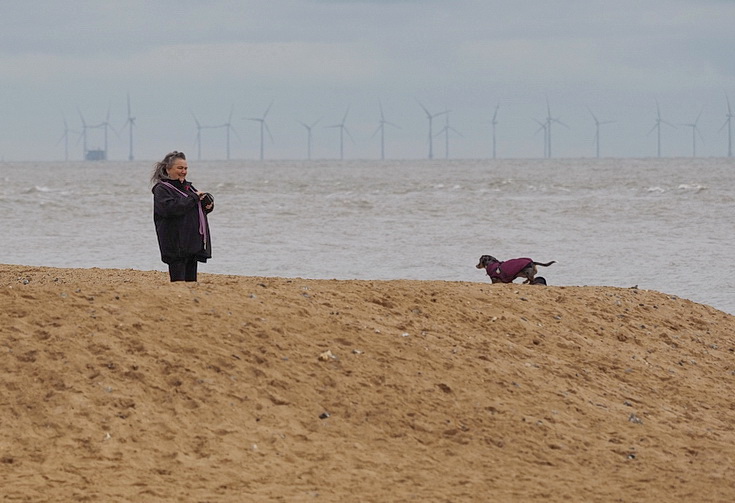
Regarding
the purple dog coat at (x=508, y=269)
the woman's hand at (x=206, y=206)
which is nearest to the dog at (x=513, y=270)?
the purple dog coat at (x=508, y=269)

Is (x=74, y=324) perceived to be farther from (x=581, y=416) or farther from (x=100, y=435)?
(x=581, y=416)

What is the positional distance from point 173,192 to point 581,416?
3814mm

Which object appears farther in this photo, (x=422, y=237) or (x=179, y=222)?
(x=422, y=237)

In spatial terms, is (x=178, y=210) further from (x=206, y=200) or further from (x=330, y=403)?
(x=330, y=403)

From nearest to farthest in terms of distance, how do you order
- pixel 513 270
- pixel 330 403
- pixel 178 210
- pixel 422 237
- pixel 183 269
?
pixel 330 403 → pixel 178 210 → pixel 183 269 → pixel 513 270 → pixel 422 237

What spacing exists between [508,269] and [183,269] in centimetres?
455

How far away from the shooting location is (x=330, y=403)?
286 inches

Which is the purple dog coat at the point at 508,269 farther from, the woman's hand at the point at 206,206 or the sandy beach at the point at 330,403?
the woman's hand at the point at 206,206

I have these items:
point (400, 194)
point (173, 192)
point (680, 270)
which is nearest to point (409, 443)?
point (173, 192)

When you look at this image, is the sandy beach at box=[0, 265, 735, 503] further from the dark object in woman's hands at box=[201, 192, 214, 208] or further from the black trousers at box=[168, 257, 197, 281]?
the dark object in woman's hands at box=[201, 192, 214, 208]

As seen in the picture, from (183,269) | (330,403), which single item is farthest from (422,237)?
(330,403)

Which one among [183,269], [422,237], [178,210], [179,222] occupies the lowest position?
[422,237]

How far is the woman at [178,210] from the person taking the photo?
9039mm

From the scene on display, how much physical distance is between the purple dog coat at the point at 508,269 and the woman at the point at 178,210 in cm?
446
